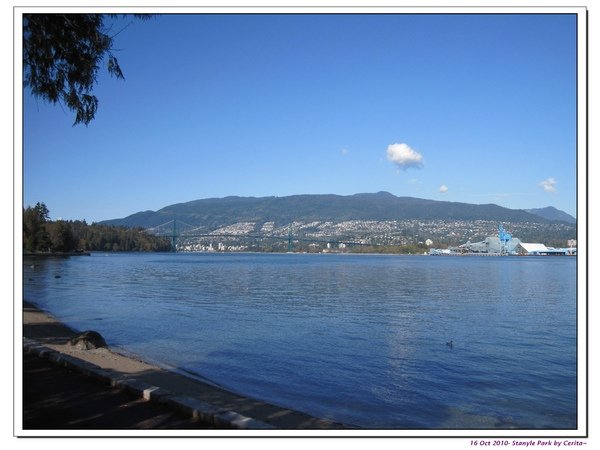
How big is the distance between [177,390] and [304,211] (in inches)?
3257

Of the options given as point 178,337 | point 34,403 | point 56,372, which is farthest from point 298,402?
point 178,337

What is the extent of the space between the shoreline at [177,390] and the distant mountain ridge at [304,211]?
59871mm

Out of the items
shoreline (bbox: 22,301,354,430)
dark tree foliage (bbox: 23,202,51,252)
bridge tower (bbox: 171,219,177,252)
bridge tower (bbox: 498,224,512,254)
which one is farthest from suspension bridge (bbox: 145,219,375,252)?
shoreline (bbox: 22,301,354,430)

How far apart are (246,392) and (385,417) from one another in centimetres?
145

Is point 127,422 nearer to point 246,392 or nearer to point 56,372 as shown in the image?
point 56,372

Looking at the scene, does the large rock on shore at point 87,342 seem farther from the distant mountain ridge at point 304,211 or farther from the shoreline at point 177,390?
the distant mountain ridge at point 304,211

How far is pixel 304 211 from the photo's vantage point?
8750 cm

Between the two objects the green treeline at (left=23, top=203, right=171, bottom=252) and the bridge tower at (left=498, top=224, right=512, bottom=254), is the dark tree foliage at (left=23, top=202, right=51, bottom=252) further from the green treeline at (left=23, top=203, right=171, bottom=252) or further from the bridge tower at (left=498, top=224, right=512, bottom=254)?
the bridge tower at (left=498, top=224, right=512, bottom=254)

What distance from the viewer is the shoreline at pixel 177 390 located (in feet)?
10.1

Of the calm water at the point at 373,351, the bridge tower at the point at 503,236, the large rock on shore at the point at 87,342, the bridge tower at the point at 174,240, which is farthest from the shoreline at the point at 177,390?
the bridge tower at the point at 174,240

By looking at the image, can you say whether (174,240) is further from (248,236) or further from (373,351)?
(373,351)
